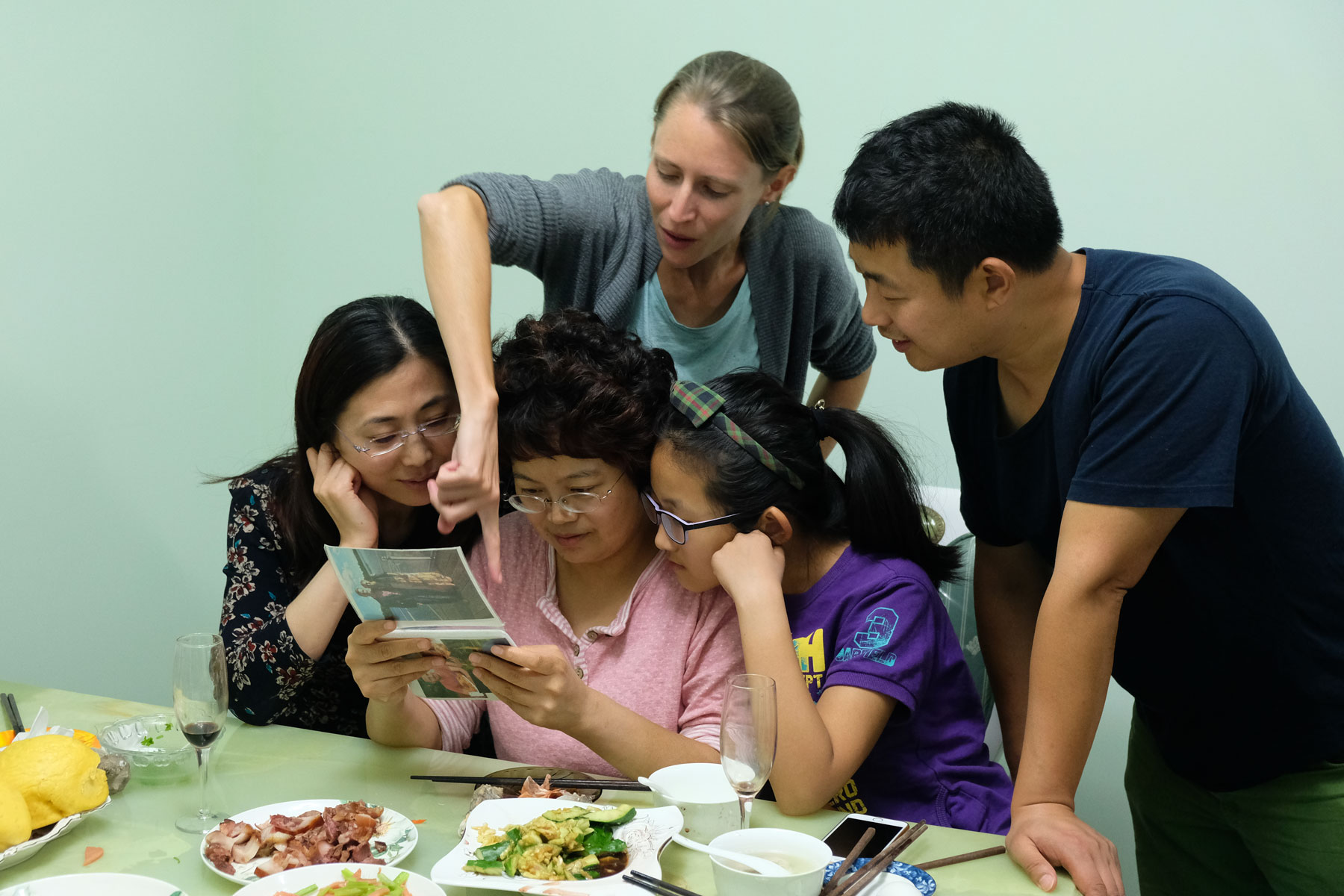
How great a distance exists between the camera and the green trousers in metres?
1.61

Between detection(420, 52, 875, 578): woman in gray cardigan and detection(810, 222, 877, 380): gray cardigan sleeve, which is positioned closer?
detection(420, 52, 875, 578): woman in gray cardigan

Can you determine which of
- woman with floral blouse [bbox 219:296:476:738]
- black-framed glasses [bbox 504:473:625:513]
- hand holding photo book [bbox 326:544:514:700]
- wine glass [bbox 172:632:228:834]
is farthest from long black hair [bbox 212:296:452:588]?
wine glass [bbox 172:632:228:834]

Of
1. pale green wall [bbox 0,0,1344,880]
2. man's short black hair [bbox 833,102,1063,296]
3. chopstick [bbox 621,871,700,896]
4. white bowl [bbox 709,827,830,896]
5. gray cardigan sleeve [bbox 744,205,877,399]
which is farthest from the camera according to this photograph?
pale green wall [bbox 0,0,1344,880]

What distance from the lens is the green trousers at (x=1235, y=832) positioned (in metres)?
1.61

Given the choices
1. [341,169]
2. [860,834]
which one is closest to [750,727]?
[860,834]

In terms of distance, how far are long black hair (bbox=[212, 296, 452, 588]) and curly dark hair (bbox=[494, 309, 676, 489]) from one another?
15 centimetres

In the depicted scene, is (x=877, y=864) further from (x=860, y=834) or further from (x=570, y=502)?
(x=570, y=502)

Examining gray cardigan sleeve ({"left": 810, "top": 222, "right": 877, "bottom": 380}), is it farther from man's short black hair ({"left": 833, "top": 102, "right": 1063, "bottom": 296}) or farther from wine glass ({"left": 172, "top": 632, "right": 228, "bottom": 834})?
wine glass ({"left": 172, "top": 632, "right": 228, "bottom": 834})

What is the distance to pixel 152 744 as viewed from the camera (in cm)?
164

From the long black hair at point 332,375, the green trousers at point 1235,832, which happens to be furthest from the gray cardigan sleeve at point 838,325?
the green trousers at point 1235,832

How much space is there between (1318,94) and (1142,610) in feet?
A: 5.23

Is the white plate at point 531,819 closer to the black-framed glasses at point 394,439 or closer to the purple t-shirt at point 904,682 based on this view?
the purple t-shirt at point 904,682

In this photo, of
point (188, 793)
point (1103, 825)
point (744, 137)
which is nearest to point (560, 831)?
point (188, 793)

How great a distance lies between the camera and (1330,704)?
158cm
